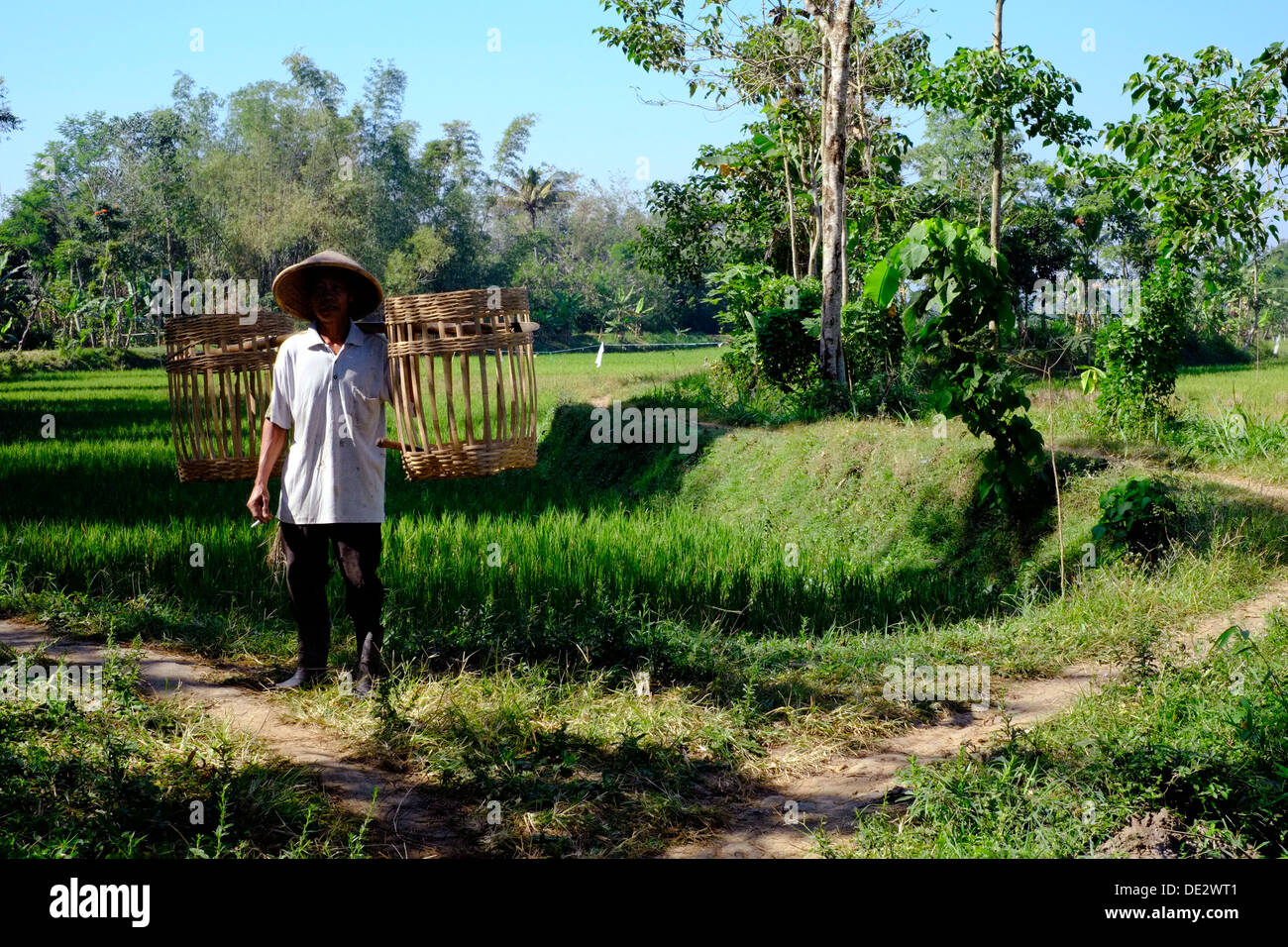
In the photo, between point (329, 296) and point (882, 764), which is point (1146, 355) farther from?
point (329, 296)

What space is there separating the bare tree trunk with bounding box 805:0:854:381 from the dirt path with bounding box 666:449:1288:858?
20.0 feet

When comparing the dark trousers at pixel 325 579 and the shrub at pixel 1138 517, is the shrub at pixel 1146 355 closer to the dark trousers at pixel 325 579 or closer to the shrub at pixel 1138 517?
the shrub at pixel 1138 517

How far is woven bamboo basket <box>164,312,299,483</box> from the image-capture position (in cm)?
432

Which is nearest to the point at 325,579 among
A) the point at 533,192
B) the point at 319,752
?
the point at 319,752

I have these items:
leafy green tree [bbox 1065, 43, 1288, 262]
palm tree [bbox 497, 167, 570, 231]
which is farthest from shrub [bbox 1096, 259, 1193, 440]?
palm tree [bbox 497, 167, 570, 231]

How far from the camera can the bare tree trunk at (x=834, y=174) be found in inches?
421

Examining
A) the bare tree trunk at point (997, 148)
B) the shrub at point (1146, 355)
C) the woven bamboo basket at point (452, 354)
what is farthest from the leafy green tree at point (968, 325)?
the bare tree trunk at point (997, 148)

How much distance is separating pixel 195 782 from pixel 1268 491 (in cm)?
708

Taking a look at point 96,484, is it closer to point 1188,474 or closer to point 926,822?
point 926,822

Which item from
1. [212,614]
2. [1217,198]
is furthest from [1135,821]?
[1217,198]

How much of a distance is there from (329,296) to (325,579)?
1.21 metres

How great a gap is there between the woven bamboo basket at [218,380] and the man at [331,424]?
4.5 inches

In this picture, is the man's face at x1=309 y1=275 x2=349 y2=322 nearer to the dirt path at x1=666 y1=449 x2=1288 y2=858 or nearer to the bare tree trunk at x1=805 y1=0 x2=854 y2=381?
the dirt path at x1=666 y1=449 x2=1288 y2=858

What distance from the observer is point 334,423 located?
169 inches
